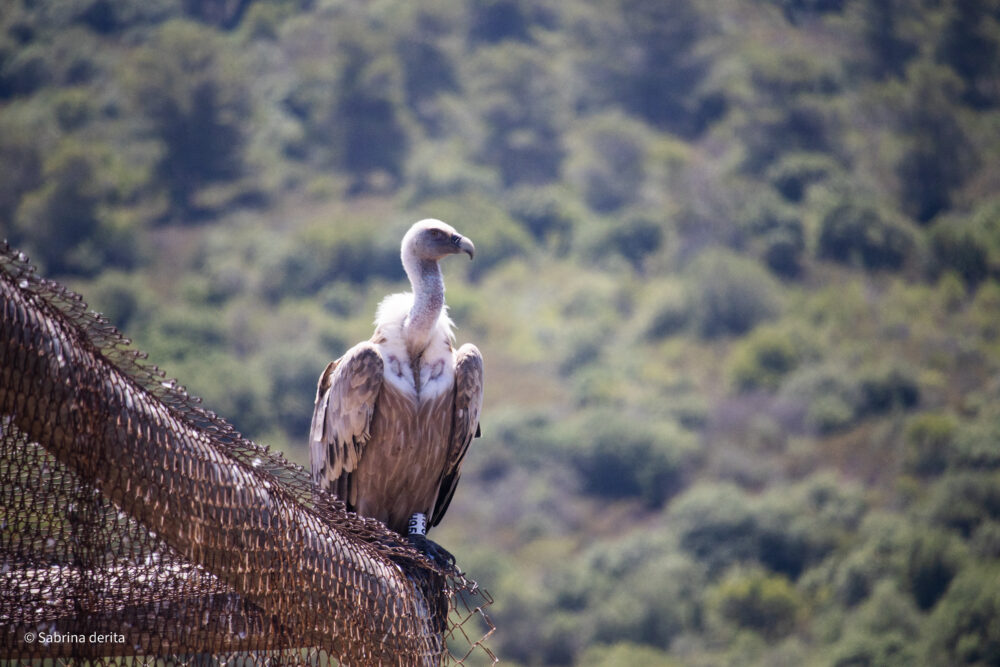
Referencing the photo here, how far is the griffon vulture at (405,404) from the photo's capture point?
25.6ft

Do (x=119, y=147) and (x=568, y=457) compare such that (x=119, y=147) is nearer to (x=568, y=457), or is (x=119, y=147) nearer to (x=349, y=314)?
(x=349, y=314)

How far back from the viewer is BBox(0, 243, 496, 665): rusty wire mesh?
157 inches

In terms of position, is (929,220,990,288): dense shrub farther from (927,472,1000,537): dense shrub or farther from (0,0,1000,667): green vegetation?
(927,472,1000,537): dense shrub

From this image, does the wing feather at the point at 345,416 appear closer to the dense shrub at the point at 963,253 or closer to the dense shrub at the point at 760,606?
the dense shrub at the point at 760,606

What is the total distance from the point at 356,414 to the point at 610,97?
115328 mm

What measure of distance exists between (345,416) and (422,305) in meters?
0.83

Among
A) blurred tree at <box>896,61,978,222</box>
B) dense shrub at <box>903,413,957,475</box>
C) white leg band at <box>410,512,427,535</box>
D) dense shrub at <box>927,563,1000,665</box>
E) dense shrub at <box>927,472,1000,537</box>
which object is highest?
blurred tree at <box>896,61,978,222</box>

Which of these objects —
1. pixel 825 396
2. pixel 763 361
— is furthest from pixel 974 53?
pixel 825 396

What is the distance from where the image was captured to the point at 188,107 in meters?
106

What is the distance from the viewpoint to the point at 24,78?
11362 cm

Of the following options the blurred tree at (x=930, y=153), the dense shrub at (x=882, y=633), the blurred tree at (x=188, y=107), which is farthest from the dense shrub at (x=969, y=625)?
the blurred tree at (x=188, y=107)

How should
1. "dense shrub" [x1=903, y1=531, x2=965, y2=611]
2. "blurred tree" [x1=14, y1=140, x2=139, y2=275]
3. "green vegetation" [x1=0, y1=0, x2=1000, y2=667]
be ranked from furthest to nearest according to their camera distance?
"blurred tree" [x1=14, y1=140, x2=139, y2=275]
"green vegetation" [x1=0, y1=0, x2=1000, y2=667]
"dense shrub" [x1=903, y1=531, x2=965, y2=611]

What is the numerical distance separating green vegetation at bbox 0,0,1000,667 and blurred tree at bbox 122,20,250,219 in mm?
303

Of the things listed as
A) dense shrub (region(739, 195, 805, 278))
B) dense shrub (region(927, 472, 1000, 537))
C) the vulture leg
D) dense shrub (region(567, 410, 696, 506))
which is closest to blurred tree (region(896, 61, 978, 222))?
dense shrub (region(739, 195, 805, 278))
